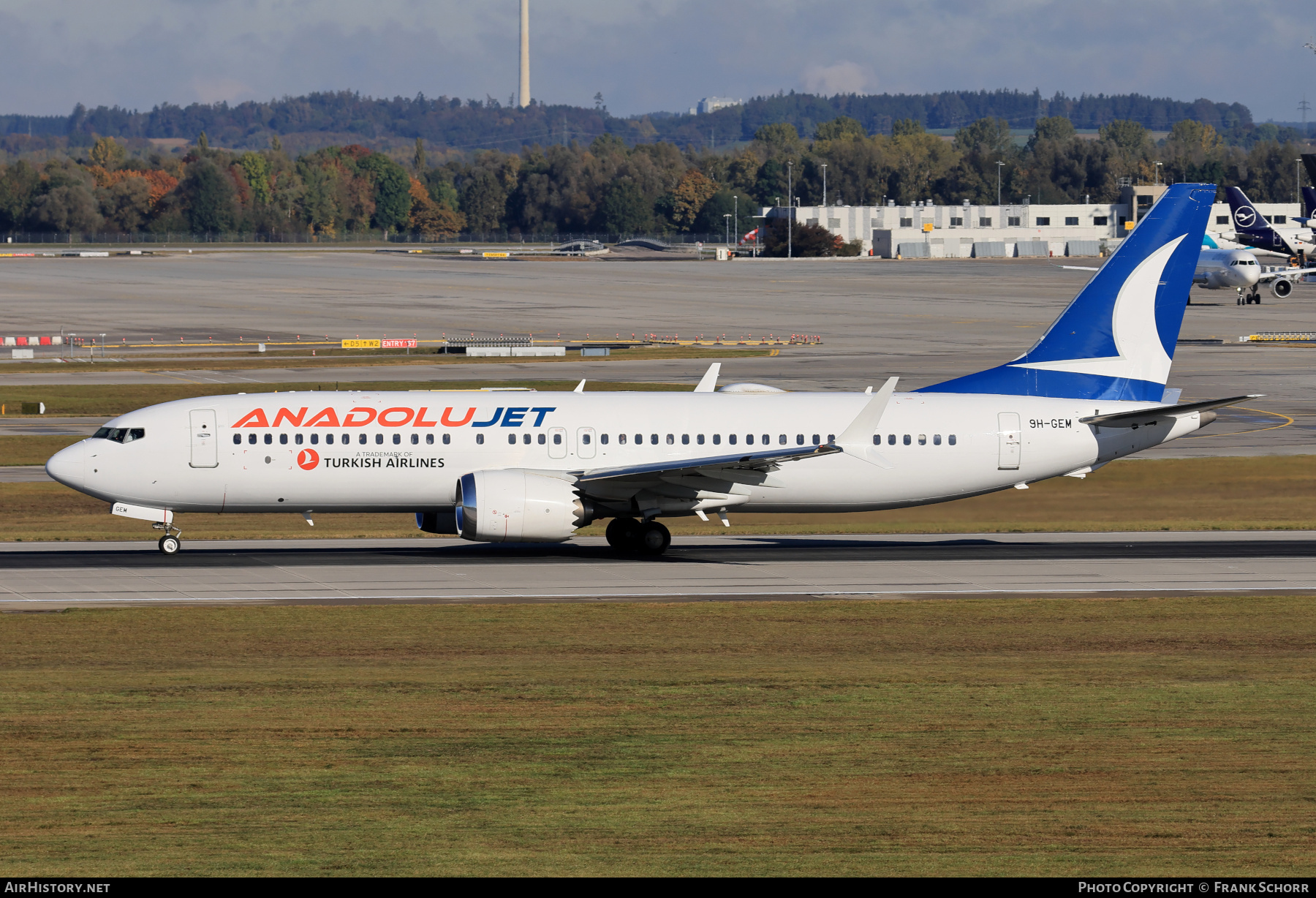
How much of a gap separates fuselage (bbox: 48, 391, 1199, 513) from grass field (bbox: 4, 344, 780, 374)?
196ft

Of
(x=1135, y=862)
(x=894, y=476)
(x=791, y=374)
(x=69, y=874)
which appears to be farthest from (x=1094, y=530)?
(x=791, y=374)

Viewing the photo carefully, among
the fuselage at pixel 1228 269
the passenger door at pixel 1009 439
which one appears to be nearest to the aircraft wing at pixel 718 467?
the passenger door at pixel 1009 439

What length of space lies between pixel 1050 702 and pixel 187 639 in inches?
649

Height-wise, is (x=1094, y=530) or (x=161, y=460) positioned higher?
(x=161, y=460)

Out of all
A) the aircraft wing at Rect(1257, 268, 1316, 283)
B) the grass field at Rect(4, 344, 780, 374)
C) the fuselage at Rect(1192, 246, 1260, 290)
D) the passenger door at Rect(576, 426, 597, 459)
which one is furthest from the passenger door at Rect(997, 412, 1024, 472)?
the aircraft wing at Rect(1257, 268, 1316, 283)

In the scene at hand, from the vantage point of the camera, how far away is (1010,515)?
47.0 m

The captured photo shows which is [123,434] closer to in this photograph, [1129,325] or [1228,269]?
[1129,325]

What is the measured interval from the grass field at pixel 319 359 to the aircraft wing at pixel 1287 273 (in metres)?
68.9

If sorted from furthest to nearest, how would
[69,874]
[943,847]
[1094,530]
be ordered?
1. [1094,530]
2. [943,847]
3. [69,874]

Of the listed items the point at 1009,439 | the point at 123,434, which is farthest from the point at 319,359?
the point at 1009,439

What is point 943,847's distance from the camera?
17.4 metres

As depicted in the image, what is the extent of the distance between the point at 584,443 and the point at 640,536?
3.11m

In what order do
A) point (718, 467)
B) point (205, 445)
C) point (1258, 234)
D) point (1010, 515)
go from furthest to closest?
point (1258, 234) → point (1010, 515) → point (205, 445) → point (718, 467)

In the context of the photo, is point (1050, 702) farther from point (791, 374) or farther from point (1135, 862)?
point (791, 374)
